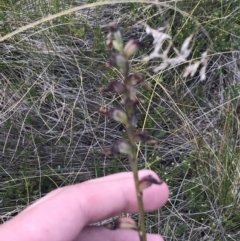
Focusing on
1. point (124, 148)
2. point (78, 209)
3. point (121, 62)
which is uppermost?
point (121, 62)

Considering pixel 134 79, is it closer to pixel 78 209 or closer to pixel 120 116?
pixel 120 116

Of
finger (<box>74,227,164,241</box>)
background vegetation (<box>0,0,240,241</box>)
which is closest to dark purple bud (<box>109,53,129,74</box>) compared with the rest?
finger (<box>74,227,164,241</box>)

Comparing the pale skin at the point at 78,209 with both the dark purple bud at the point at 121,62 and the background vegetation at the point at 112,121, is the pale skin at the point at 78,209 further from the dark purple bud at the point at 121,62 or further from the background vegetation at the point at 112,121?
the background vegetation at the point at 112,121

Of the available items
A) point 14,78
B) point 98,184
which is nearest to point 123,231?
point 98,184

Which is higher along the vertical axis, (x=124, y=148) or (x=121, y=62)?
(x=121, y=62)

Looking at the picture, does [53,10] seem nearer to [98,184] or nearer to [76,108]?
[76,108]

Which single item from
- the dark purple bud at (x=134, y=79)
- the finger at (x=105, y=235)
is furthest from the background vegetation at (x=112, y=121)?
the dark purple bud at (x=134, y=79)

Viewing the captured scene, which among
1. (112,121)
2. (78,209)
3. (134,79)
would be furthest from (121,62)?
(112,121)
